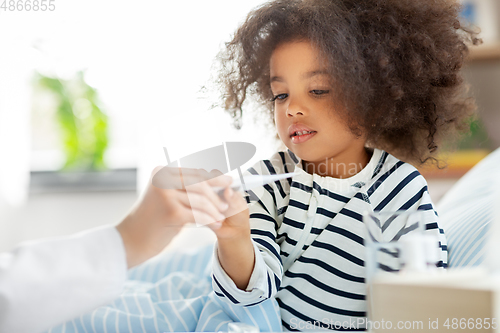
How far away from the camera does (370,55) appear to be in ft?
1.60

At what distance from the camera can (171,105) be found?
0.64 meters

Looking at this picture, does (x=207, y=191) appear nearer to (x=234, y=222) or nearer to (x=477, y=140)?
(x=234, y=222)

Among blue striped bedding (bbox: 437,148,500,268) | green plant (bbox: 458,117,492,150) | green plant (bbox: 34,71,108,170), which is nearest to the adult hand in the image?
blue striped bedding (bbox: 437,148,500,268)

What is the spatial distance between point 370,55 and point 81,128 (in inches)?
62.3

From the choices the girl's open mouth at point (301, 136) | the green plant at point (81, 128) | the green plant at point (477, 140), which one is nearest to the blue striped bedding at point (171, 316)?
the girl's open mouth at point (301, 136)

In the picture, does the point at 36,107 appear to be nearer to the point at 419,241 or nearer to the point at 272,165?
the point at 272,165

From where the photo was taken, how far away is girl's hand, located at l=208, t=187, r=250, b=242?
43cm

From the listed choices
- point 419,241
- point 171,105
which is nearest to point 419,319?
point 419,241

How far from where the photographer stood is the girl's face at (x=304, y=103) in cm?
50

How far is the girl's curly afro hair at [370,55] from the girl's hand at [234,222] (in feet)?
0.46

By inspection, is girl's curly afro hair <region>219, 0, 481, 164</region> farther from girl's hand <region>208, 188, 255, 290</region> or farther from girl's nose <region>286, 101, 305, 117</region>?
girl's hand <region>208, 188, 255, 290</region>

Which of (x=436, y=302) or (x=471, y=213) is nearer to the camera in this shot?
(x=436, y=302)

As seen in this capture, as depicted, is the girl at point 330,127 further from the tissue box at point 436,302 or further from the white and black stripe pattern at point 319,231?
the tissue box at point 436,302

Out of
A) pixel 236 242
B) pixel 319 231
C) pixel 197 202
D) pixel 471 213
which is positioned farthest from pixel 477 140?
pixel 197 202
